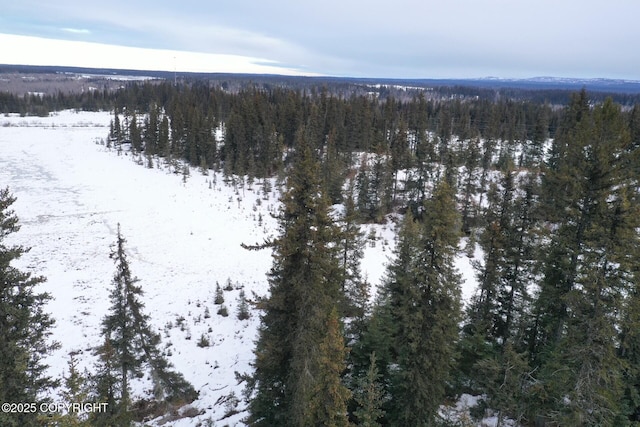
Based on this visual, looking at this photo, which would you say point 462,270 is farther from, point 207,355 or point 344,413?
point 344,413

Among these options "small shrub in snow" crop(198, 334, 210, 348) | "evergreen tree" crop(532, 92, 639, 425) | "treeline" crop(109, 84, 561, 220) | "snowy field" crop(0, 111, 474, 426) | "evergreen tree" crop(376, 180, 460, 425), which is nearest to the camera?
"evergreen tree" crop(532, 92, 639, 425)

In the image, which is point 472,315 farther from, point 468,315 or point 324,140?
point 324,140

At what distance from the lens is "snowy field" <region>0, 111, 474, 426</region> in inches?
847

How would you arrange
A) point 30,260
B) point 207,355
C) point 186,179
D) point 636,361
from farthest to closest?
point 186,179 → point 30,260 → point 207,355 → point 636,361

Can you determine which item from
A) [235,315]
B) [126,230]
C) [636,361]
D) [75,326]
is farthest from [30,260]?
[636,361]

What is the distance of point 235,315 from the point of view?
25.3 meters

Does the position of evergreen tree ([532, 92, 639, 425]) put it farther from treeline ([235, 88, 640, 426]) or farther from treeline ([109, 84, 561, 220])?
treeline ([109, 84, 561, 220])

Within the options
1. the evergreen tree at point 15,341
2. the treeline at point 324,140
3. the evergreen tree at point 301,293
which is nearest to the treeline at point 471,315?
the evergreen tree at point 301,293

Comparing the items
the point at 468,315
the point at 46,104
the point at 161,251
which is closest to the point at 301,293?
the point at 468,315

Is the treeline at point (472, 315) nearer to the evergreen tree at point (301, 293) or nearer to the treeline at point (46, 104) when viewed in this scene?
the evergreen tree at point (301, 293)

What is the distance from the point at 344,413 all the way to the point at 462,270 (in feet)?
90.6

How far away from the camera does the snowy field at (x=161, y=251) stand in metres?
21.5

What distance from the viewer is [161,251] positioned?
34.3m

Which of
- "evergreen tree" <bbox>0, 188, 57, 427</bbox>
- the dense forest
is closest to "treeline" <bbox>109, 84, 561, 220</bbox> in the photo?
the dense forest
